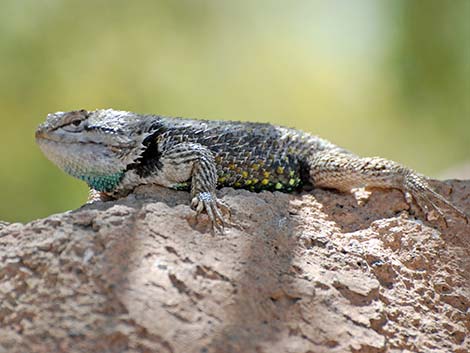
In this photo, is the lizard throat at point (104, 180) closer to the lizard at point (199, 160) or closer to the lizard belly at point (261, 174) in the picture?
the lizard at point (199, 160)

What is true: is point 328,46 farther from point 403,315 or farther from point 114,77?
point 403,315

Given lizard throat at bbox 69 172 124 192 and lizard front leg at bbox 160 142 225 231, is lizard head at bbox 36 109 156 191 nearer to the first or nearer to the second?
lizard throat at bbox 69 172 124 192

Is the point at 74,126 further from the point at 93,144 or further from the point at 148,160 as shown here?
the point at 148,160

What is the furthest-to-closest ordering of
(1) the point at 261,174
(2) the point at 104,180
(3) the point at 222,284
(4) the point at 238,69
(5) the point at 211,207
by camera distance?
1. (4) the point at 238,69
2. (1) the point at 261,174
3. (2) the point at 104,180
4. (5) the point at 211,207
5. (3) the point at 222,284

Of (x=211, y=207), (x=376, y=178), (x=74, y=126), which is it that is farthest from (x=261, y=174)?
(x=74, y=126)

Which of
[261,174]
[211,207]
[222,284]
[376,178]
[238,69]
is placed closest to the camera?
[222,284]

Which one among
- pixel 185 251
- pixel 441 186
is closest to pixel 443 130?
pixel 441 186

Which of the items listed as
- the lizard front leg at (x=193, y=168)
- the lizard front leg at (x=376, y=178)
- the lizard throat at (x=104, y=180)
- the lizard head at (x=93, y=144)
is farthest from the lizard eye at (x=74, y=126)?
the lizard front leg at (x=376, y=178)

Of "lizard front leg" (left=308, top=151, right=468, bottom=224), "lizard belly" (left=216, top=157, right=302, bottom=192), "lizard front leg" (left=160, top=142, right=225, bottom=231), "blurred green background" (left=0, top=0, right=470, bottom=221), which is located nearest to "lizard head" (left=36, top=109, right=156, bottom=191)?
"lizard front leg" (left=160, top=142, right=225, bottom=231)
